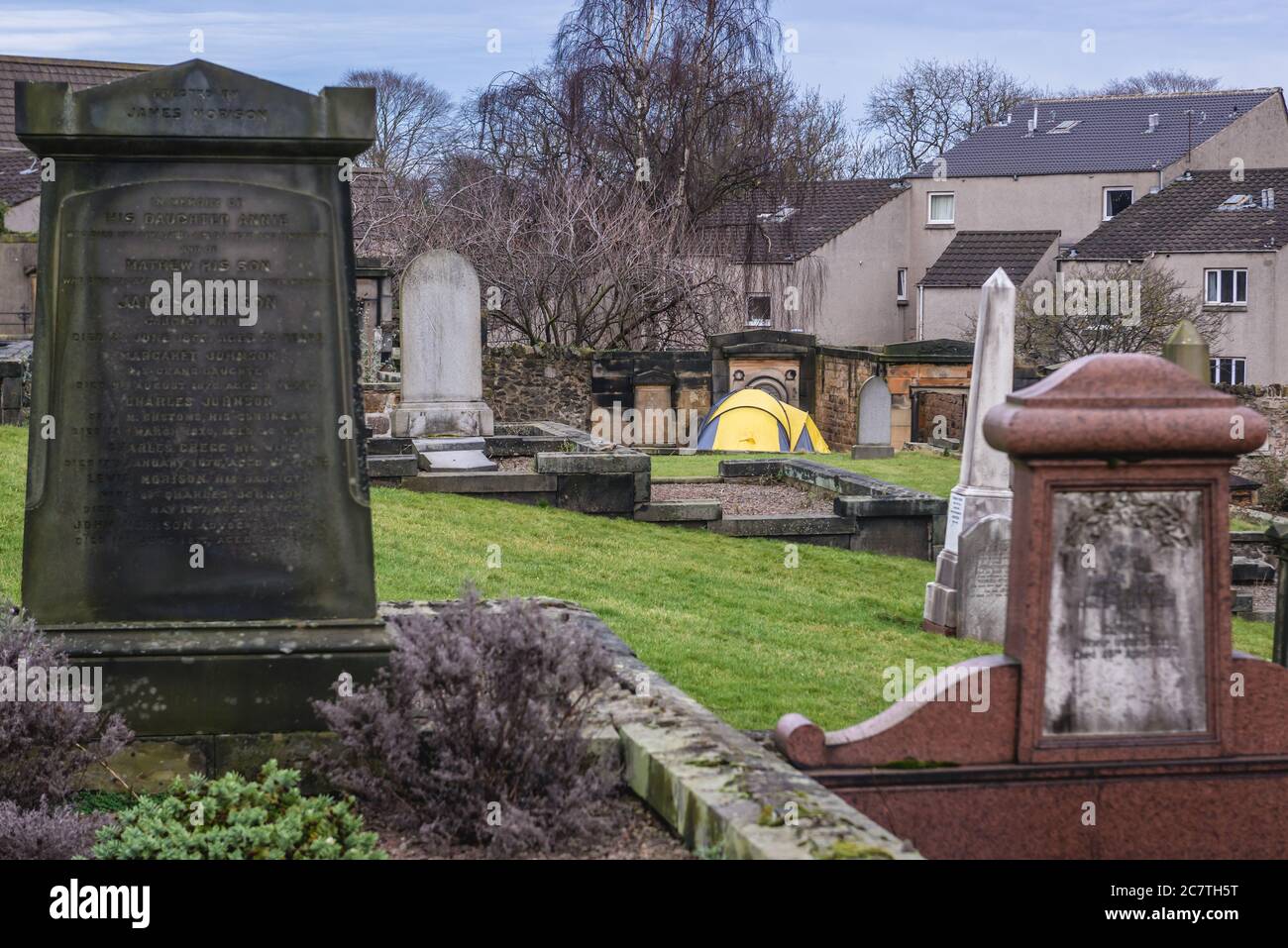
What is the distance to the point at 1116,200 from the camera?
48719mm

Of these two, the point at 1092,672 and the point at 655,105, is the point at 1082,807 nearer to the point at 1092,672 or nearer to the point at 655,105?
the point at 1092,672

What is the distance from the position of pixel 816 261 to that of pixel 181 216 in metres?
42.8

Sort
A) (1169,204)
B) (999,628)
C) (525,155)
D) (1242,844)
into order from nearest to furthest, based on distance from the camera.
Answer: (1242,844) < (999,628) < (525,155) < (1169,204)

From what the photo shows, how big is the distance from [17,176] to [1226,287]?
112 feet

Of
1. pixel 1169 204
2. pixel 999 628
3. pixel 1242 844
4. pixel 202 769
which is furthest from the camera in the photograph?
pixel 1169 204

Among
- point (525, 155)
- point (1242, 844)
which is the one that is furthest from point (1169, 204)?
point (1242, 844)

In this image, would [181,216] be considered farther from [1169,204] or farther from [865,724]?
[1169,204]

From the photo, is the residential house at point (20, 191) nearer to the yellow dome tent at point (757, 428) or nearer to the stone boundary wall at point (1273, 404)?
the yellow dome tent at point (757, 428)

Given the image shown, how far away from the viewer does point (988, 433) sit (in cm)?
579

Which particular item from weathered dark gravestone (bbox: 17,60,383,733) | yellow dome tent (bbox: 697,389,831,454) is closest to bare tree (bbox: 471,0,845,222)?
yellow dome tent (bbox: 697,389,831,454)

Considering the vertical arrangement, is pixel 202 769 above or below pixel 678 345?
below

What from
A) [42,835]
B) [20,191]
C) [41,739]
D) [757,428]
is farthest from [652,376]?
[42,835]

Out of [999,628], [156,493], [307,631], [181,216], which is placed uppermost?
[181,216]

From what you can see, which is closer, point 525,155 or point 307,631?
point 307,631
